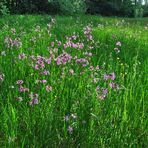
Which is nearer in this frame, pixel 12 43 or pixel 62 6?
pixel 12 43

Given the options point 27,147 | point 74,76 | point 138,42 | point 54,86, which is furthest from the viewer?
point 138,42

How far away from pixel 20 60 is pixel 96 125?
1658mm

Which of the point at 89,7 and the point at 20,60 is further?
the point at 89,7

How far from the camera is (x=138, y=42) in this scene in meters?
6.04

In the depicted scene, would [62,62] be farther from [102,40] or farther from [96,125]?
[102,40]

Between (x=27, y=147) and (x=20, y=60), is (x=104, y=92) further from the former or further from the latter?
(x=20, y=60)

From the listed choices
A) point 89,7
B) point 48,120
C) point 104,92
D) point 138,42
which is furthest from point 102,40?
point 89,7

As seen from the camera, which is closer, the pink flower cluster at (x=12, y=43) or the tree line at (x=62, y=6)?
the pink flower cluster at (x=12, y=43)

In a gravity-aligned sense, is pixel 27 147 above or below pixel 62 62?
below

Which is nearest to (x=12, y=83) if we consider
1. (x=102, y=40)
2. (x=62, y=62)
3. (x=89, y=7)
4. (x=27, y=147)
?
(x=62, y=62)

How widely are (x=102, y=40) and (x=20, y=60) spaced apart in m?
2.54

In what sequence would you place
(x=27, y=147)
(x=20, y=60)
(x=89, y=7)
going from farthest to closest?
(x=89, y=7)
(x=20, y=60)
(x=27, y=147)

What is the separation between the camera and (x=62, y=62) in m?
3.39

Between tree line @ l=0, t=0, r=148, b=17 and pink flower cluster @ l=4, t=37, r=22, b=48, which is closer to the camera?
pink flower cluster @ l=4, t=37, r=22, b=48
